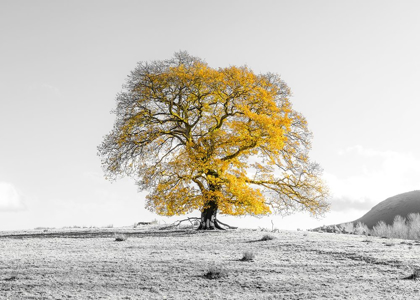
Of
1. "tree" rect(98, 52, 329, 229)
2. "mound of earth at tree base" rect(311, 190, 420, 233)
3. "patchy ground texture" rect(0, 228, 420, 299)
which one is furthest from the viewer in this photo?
"mound of earth at tree base" rect(311, 190, 420, 233)

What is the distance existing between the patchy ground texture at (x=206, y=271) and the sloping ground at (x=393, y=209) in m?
63.8

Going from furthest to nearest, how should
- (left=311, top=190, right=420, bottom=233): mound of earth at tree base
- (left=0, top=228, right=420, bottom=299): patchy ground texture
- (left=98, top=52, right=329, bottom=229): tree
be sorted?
(left=311, top=190, right=420, bottom=233): mound of earth at tree base → (left=98, top=52, right=329, bottom=229): tree → (left=0, top=228, right=420, bottom=299): patchy ground texture

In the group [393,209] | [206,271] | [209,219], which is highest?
[393,209]

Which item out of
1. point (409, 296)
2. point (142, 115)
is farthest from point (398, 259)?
point (142, 115)

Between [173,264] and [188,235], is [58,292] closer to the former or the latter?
[173,264]

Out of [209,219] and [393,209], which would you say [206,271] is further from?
[393,209]

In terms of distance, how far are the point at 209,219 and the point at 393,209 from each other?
213 feet

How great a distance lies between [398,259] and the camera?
13797 mm

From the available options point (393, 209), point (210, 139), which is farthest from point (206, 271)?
point (393, 209)

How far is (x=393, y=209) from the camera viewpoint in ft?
260

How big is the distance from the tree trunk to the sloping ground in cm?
5723

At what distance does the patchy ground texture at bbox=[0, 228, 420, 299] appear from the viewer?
9562mm

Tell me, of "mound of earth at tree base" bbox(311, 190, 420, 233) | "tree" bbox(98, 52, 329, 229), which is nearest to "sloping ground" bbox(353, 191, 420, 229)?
"mound of earth at tree base" bbox(311, 190, 420, 233)

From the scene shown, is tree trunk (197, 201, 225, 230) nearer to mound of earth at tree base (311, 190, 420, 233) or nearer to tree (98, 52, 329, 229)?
tree (98, 52, 329, 229)
